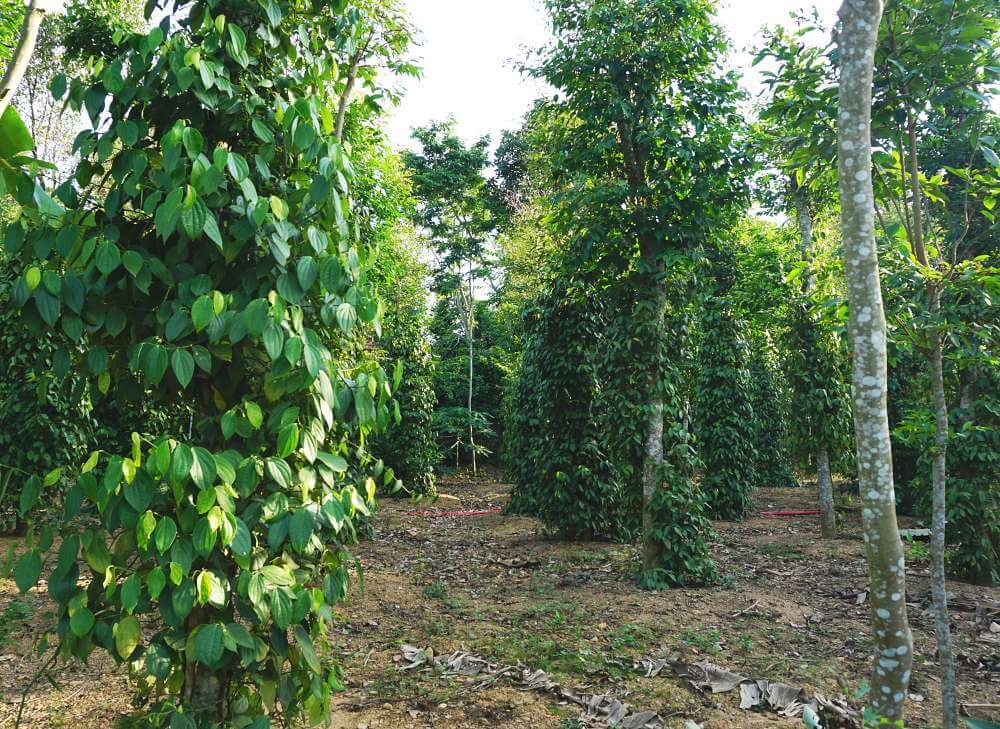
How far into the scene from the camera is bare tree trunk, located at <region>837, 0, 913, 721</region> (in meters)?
2.22

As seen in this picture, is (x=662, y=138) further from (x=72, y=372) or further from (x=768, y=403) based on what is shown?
(x=768, y=403)

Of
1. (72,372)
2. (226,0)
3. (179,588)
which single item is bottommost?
(179,588)

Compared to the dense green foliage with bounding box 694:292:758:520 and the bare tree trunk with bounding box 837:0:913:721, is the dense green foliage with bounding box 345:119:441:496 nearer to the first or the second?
the dense green foliage with bounding box 694:292:758:520

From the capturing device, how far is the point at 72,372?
2000mm

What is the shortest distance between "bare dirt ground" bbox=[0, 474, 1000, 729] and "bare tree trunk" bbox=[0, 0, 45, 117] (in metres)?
1.95

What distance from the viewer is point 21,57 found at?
1324 millimetres

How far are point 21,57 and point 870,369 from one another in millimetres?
2579

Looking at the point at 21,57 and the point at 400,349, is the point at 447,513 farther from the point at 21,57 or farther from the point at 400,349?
the point at 21,57

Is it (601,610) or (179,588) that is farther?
(601,610)

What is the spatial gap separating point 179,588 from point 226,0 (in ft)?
5.78

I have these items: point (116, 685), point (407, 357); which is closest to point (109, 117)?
point (116, 685)

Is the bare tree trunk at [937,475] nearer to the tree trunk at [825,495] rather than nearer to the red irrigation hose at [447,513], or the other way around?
the tree trunk at [825,495]

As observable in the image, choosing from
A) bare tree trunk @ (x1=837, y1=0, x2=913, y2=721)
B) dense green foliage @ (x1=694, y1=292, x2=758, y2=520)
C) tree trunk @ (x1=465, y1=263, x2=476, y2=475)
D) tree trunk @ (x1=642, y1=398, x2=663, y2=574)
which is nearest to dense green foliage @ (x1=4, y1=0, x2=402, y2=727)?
bare tree trunk @ (x1=837, y1=0, x2=913, y2=721)

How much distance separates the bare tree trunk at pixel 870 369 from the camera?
2.22 m
